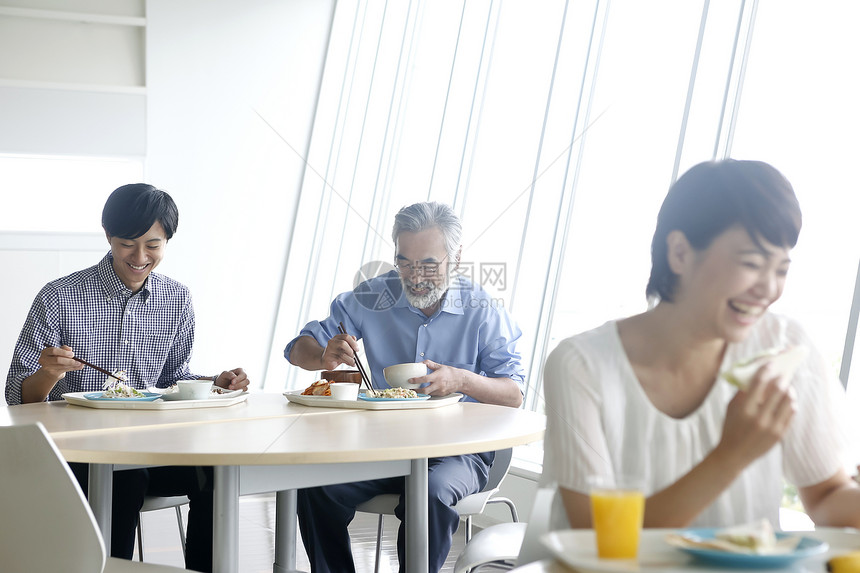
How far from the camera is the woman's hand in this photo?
852mm

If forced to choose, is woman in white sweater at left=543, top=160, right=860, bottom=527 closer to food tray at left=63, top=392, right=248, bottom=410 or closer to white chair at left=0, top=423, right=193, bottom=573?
white chair at left=0, top=423, right=193, bottom=573

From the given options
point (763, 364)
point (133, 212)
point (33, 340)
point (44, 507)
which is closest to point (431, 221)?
point (133, 212)

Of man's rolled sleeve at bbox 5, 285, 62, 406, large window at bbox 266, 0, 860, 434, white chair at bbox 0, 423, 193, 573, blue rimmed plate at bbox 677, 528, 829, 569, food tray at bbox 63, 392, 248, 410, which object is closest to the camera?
blue rimmed plate at bbox 677, 528, 829, 569

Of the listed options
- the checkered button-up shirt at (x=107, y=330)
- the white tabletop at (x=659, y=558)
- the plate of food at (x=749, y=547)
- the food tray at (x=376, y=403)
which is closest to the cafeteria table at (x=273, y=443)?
the food tray at (x=376, y=403)

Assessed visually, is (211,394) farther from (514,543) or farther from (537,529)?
(537,529)

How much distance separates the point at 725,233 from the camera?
1.00m

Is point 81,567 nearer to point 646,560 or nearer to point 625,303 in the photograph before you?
point 646,560

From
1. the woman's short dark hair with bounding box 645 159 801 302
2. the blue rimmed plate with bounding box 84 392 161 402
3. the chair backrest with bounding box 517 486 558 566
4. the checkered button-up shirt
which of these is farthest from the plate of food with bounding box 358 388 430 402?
the woman's short dark hair with bounding box 645 159 801 302

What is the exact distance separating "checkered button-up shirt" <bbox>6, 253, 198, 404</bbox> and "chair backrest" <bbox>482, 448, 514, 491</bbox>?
0.92 m

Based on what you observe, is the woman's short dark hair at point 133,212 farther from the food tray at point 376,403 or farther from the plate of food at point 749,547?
the plate of food at point 749,547

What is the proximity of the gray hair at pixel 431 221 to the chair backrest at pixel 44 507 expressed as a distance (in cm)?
125

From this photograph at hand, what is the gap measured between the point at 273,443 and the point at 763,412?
0.91 meters

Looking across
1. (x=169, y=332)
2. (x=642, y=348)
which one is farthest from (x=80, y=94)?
(x=642, y=348)

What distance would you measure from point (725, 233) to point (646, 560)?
40cm
